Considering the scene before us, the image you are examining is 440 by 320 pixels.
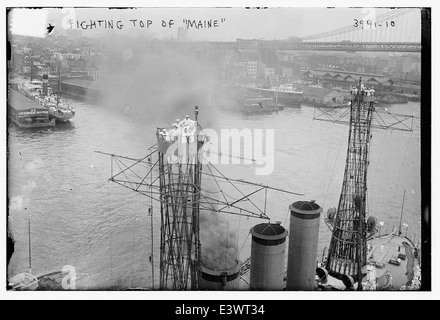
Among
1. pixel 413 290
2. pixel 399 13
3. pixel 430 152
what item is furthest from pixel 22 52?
pixel 413 290

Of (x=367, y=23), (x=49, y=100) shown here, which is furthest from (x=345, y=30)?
(x=49, y=100)

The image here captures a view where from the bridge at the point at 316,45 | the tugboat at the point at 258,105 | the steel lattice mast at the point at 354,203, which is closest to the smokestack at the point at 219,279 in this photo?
the steel lattice mast at the point at 354,203

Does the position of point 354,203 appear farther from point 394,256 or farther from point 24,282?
point 24,282

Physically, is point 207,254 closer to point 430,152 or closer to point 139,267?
point 139,267

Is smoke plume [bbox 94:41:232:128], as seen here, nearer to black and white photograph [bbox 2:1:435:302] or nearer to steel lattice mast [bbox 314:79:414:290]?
black and white photograph [bbox 2:1:435:302]

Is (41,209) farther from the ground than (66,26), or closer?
closer
